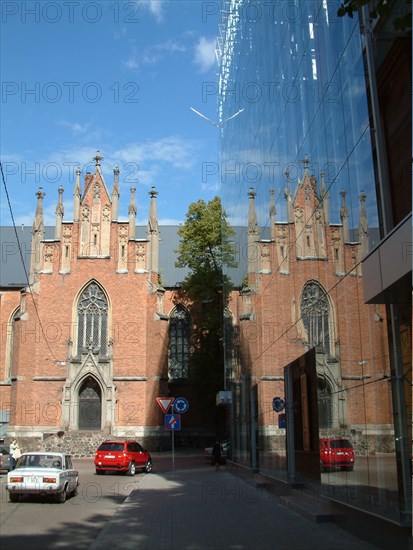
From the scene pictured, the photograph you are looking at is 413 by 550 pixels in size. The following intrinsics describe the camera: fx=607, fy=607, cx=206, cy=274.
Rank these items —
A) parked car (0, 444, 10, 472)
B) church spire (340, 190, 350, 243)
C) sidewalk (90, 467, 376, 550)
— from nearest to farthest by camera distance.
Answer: sidewalk (90, 467, 376, 550), church spire (340, 190, 350, 243), parked car (0, 444, 10, 472)

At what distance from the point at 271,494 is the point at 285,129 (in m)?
9.31

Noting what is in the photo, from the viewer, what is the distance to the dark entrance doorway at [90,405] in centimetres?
3812

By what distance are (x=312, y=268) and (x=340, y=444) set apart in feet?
13.6

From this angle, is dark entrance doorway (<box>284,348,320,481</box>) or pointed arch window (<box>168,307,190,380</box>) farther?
pointed arch window (<box>168,307,190,380</box>)

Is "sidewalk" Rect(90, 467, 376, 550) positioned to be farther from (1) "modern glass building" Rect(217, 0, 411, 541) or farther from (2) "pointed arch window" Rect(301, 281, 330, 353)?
(2) "pointed arch window" Rect(301, 281, 330, 353)

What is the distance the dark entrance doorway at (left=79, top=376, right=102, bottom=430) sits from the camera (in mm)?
38125

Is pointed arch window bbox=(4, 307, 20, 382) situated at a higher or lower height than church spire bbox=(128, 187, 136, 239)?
lower

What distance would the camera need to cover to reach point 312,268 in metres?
13.2

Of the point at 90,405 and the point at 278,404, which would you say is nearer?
the point at 278,404

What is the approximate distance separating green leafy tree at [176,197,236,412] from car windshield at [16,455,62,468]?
25015mm

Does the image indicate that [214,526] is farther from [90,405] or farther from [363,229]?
[90,405]

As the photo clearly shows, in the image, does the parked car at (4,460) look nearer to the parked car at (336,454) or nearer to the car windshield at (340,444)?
the parked car at (336,454)

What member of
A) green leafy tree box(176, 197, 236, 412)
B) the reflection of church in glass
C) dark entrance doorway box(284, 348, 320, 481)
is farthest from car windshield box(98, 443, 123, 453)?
green leafy tree box(176, 197, 236, 412)

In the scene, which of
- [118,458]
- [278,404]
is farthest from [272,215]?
[118,458]
